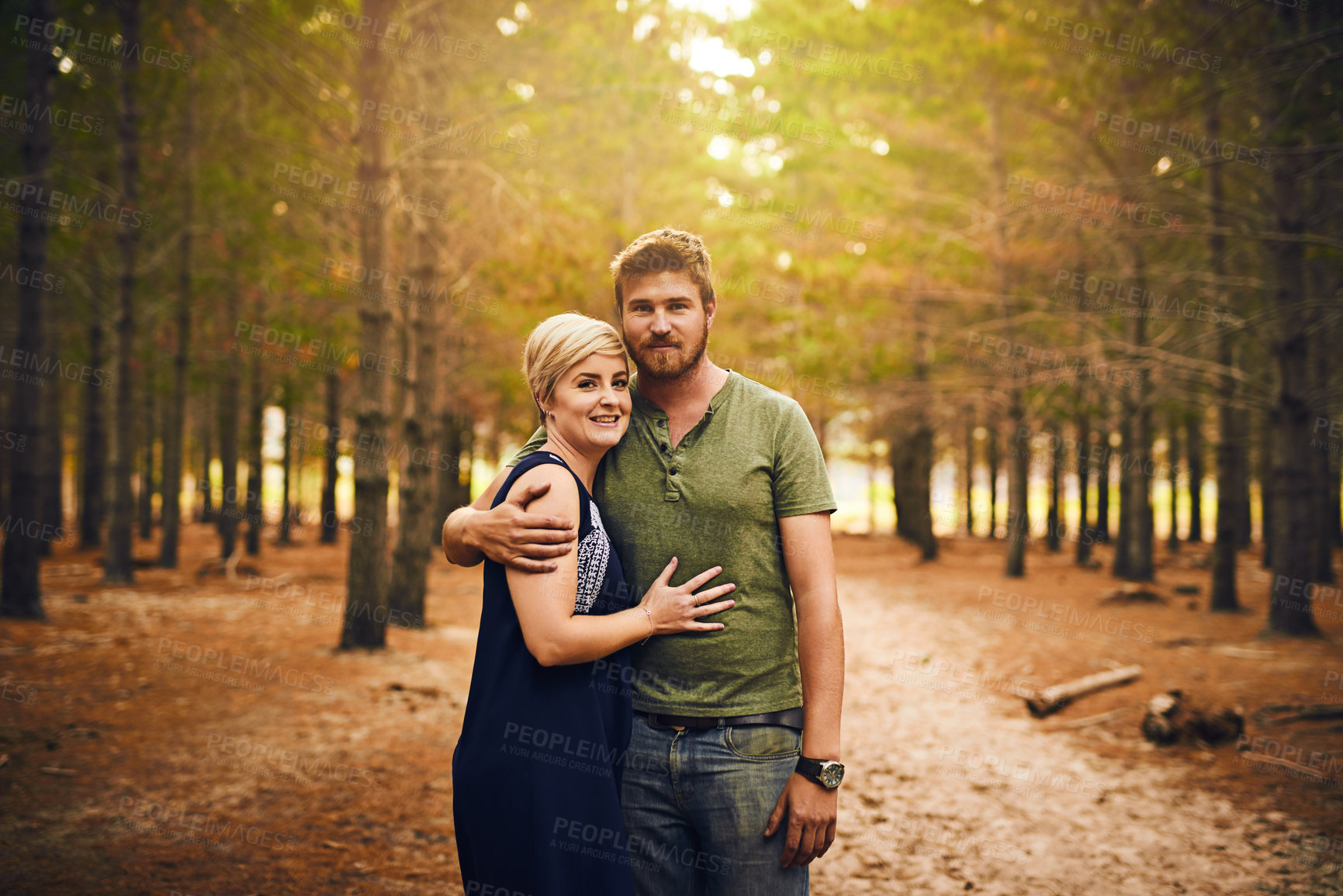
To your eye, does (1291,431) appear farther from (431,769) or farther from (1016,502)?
(431,769)

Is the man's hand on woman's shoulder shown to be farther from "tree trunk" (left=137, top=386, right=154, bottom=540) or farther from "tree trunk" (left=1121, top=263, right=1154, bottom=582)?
"tree trunk" (left=137, top=386, right=154, bottom=540)

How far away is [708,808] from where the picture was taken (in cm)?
229

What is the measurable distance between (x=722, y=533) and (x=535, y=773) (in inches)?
34.1

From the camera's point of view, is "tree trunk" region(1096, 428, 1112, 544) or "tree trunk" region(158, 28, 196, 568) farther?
"tree trunk" region(1096, 428, 1112, 544)

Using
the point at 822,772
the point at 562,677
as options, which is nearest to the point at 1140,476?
the point at 822,772

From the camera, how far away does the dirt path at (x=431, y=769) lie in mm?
4707

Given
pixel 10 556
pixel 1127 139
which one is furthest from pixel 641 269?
pixel 1127 139

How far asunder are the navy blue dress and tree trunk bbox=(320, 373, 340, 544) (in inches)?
656

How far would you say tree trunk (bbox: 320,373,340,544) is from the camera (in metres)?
18.4

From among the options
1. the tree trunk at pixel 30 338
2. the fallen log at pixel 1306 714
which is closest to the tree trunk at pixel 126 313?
the tree trunk at pixel 30 338

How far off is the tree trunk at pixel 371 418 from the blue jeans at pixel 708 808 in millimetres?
7860

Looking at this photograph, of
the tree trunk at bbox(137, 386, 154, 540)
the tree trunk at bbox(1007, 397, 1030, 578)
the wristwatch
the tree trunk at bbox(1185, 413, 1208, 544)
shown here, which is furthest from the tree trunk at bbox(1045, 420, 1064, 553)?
the tree trunk at bbox(137, 386, 154, 540)

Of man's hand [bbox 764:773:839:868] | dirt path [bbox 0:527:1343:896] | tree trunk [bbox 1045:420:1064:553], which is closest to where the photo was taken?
man's hand [bbox 764:773:839:868]

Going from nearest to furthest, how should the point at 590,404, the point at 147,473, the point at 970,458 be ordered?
the point at 590,404 < the point at 147,473 < the point at 970,458
